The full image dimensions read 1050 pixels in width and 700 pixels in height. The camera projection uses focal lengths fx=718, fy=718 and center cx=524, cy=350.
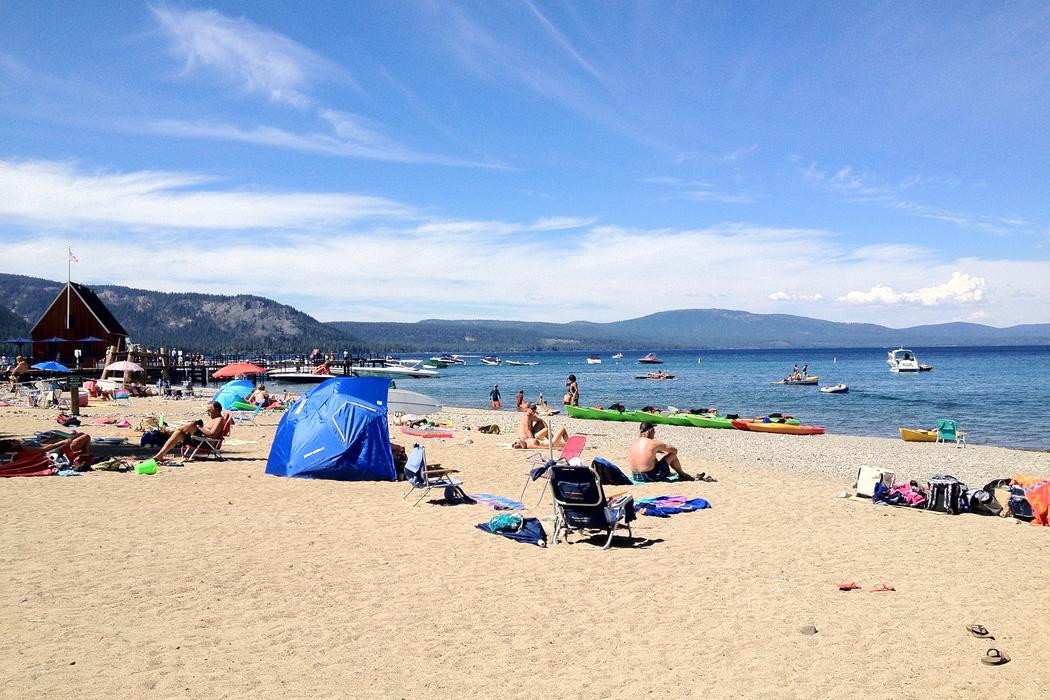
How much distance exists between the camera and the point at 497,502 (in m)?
9.89

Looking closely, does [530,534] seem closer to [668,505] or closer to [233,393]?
[668,505]

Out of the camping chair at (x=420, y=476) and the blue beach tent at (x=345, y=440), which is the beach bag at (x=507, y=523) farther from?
the blue beach tent at (x=345, y=440)

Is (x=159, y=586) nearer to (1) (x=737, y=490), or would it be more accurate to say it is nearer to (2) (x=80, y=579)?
(2) (x=80, y=579)

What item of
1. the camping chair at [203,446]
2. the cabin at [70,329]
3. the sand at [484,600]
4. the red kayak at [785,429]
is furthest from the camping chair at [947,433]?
the cabin at [70,329]

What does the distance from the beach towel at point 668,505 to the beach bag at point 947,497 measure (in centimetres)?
291

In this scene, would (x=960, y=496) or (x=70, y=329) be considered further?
(x=70, y=329)

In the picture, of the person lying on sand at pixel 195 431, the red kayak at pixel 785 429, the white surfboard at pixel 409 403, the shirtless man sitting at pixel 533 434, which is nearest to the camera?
the person lying on sand at pixel 195 431

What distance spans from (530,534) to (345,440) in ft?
15.5

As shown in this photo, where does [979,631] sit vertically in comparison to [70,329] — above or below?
below

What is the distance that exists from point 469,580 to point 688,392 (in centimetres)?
4146

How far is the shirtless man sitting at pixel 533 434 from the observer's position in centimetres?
1565

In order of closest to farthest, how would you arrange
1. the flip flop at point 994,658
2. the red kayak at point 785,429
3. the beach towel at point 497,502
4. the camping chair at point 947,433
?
the flip flop at point 994,658, the beach towel at point 497,502, the camping chair at point 947,433, the red kayak at point 785,429

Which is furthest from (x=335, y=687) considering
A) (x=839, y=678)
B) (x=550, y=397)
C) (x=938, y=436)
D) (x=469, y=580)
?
(x=550, y=397)

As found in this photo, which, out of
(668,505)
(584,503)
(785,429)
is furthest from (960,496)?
(785,429)
